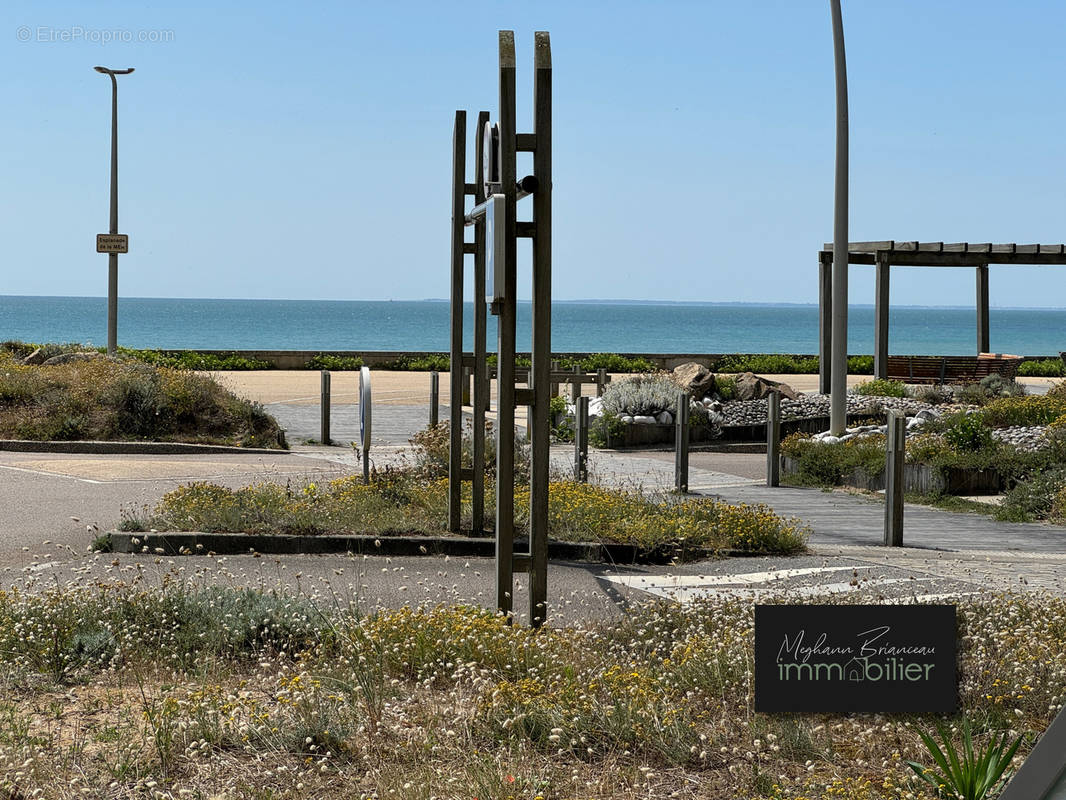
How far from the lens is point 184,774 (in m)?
4.59

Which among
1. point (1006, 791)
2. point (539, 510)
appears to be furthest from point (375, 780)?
point (539, 510)

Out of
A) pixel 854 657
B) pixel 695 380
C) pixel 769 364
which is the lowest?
pixel 854 657

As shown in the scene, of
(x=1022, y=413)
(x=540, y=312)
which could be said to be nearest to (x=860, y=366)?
(x=1022, y=413)

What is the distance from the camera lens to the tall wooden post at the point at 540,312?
6.75 metres

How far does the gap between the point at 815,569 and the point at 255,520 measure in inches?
173

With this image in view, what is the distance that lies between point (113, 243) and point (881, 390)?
1564 cm

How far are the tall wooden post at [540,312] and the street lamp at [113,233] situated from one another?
66.1 feet

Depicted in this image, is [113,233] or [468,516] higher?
[113,233]

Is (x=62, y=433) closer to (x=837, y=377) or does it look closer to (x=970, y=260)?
(x=837, y=377)

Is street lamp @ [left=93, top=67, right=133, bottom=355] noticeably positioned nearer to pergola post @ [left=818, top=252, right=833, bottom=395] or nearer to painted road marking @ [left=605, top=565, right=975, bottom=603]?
pergola post @ [left=818, top=252, right=833, bottom=395]

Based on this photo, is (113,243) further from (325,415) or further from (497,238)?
(497,238)

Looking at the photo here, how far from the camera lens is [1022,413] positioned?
17.9m

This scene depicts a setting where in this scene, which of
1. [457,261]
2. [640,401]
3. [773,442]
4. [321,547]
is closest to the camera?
[321,547]

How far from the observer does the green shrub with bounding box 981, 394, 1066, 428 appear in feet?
58.2
